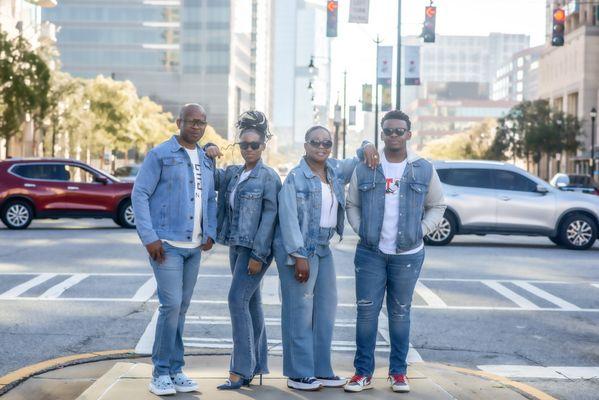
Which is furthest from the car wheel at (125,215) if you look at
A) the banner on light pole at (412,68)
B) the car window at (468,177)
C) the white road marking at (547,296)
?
the white road marking at (547,296)

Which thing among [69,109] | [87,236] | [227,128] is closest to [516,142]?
[69,109]

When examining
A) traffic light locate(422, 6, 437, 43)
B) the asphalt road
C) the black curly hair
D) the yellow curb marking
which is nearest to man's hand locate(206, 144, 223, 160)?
the black curly hair

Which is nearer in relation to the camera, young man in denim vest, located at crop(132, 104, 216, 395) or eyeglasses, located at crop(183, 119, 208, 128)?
young man in denim vest, located at crop(132, 104, 216, 395)

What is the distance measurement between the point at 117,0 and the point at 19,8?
66323 mm

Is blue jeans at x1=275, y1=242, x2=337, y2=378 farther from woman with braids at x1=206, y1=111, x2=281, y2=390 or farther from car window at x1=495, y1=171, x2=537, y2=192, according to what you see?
car window at x1=495, y1=171, x2=537, y2=192

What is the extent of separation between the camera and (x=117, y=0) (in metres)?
134

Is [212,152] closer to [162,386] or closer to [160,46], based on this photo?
[162,386]

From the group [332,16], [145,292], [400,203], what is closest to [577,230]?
[332,16]

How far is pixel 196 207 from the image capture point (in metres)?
6.54

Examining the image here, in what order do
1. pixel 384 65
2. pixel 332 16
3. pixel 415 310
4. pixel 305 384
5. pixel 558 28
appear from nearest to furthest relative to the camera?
pixel 305 384 < pixel 415 310 < pixel 558 28 < pixel 332 16 < pixel 384 65

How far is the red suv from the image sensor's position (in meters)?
24.8

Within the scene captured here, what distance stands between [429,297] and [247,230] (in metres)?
6.47

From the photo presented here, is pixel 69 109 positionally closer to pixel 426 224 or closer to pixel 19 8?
pixel 19 8

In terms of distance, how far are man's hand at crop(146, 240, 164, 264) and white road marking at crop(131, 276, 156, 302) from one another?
17.9 feet
